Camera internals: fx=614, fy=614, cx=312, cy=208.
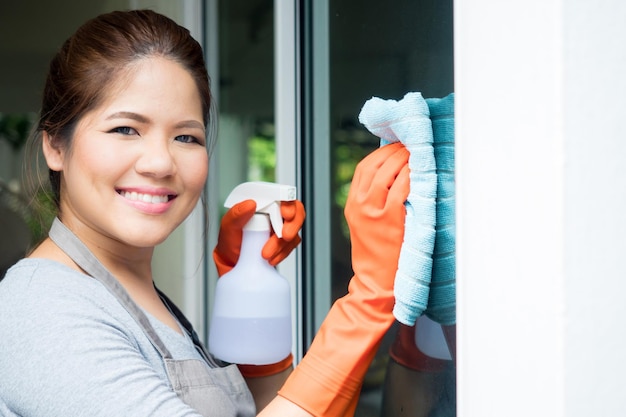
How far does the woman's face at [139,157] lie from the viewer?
34.4 inches

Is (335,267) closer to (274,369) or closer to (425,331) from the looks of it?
(274,369)

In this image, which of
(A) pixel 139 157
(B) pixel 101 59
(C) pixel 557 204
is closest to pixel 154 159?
(A) pixel 139 157

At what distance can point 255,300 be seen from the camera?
1.02 metres

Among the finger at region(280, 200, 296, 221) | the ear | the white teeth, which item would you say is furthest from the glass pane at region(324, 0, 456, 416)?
the ear

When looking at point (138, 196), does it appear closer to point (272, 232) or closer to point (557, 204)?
point (272, 232)

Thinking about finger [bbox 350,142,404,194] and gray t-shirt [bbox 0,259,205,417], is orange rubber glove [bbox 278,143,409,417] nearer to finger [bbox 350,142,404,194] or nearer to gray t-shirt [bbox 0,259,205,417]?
finger [bbox 350,142,404,194]

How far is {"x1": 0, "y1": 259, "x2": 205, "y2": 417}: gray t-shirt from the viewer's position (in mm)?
687

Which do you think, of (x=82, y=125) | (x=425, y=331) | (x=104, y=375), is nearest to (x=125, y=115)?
(x=82, y=125)

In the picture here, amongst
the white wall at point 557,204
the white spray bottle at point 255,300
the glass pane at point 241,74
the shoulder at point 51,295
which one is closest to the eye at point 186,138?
the white spray bottle at point 255,300

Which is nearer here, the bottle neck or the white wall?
the white wall

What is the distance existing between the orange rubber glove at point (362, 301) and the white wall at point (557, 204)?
7.4 inches

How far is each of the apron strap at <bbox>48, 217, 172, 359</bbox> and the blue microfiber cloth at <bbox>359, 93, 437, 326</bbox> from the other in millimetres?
373

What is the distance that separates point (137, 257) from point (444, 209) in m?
0.60

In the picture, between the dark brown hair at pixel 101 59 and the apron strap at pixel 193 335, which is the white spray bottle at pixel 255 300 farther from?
the dark brown hair at pixel 101 59
